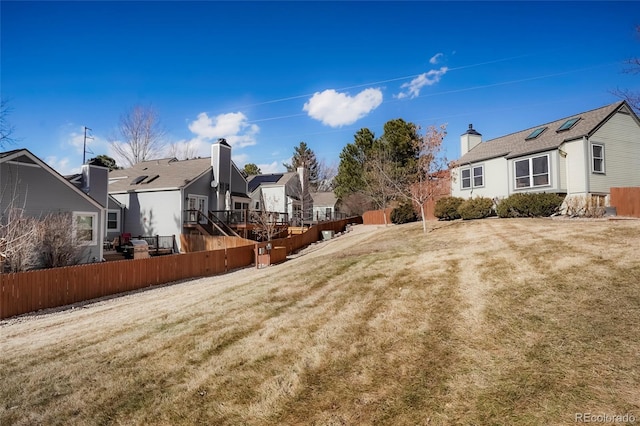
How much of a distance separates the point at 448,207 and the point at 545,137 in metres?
7.08

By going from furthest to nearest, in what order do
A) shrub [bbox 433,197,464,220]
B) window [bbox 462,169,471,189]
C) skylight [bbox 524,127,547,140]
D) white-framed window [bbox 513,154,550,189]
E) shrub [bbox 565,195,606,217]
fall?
window [bbox 462,169,471,189]
shrub [bbox 433,197,464,220]
skylight [bbox 524,127,547,140]
white-framed window [bbox 513,154,550,189]
shrub [bbox 565,195,606,217]

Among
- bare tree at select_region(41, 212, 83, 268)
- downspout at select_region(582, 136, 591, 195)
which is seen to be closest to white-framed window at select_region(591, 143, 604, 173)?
downspout at select_region(582, 136, 591, 195)

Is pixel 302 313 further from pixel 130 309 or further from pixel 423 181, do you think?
pixel 423 181

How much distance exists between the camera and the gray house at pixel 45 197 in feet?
47.7

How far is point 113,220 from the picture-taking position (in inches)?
976

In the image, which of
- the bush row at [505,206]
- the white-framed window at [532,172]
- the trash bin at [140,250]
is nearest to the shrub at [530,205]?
the bush row at [505,206]

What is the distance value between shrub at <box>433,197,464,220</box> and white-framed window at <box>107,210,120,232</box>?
23.8 metres

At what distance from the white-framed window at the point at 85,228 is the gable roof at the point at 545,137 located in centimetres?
2420

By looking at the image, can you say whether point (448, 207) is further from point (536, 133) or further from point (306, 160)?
point (306, 160)

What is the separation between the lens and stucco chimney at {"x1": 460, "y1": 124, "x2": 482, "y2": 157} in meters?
27.5

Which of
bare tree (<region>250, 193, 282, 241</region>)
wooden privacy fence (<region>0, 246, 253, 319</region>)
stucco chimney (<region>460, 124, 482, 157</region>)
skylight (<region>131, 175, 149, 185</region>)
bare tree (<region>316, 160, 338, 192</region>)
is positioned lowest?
wooden privacy fence (<region>0, 246, 253, 319</region>)

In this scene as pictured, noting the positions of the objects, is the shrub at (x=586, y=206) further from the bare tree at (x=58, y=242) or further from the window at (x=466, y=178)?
the bare tree at (x=58, y=242)

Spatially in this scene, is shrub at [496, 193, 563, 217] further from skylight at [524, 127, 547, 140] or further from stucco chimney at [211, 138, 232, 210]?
stucco chimney at [211, 138, 232, 210]

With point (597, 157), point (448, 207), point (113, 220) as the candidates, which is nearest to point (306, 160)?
point (113, 220)
